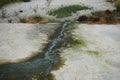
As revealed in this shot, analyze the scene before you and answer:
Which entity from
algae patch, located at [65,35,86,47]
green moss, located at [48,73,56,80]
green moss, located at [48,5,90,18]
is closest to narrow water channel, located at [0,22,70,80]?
green moss, located at [48,73,56,80]

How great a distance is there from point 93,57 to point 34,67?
5.31 ft

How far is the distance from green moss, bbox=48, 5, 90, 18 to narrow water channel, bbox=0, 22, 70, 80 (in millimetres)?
4933

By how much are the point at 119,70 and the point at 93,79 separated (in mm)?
873

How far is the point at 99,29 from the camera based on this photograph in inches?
422

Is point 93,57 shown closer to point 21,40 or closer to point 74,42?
point 74,42

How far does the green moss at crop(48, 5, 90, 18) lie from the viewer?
13.6 metres

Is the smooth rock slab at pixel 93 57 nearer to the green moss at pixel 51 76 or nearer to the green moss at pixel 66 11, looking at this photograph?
the green moss at pixel 51 76

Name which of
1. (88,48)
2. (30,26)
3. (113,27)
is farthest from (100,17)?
(88,48)

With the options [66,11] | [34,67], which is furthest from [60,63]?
[66,11]

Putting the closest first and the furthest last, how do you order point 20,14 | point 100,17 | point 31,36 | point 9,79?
point 9,79
point 31,36
point 100,17
point 20,14

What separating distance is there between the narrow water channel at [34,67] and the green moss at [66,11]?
4933 millimetres

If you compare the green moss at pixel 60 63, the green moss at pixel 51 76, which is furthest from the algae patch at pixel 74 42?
the green moss at pixel 51 76

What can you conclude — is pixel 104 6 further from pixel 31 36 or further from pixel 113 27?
pixel 31 36

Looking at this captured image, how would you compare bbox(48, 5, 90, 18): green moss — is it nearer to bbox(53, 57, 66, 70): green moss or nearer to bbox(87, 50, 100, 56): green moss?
bbox(87, 50, 100, 56): green moss
